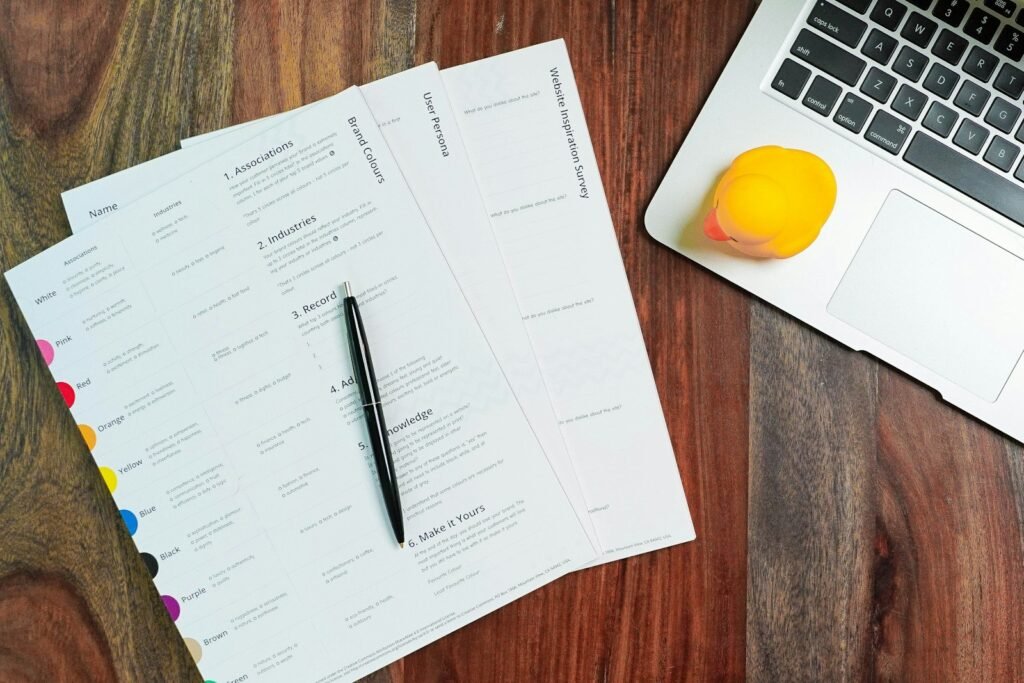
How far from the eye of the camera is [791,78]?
1.72 ft

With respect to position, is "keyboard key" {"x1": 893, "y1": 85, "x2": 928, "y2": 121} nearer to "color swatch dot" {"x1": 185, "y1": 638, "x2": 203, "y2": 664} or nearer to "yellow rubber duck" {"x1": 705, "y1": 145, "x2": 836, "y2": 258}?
"yellow rubber duck" {"x1": 705, "y1": 145, "x2": 836, "y2": 258}

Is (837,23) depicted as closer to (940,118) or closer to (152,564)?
(940,118)

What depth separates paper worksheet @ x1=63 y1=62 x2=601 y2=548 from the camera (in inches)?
21.4

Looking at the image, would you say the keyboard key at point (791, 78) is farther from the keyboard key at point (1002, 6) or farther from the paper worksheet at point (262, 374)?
the paper worksheet at point (262, 374)

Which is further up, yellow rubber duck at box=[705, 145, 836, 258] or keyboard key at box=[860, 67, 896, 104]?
keyboard key at box=[860, 67, 896, 104]

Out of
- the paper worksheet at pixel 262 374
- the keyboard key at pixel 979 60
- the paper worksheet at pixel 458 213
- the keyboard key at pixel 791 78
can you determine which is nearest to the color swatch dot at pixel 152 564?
the paper worksheet at pixel 262 374

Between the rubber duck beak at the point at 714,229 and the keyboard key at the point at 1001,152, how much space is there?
0.18m

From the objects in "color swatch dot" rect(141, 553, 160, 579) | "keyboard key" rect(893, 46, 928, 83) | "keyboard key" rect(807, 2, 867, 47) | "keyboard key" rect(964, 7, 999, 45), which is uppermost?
"keyboard key" rect(807, 2, 867, 47)

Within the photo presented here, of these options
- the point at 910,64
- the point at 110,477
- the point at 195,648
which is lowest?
A: the point at 195,648

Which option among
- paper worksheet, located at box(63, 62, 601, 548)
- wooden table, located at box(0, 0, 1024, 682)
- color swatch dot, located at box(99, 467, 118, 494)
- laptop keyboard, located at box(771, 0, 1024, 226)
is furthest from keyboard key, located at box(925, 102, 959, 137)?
color swatch dot, located at box(99, 467, 118, 494)

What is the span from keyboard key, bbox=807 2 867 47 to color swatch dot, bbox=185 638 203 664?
56cm

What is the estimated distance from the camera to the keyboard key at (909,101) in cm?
52

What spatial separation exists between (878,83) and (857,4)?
0.17ft

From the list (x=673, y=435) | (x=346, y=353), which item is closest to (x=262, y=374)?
(x=346, y=353)
